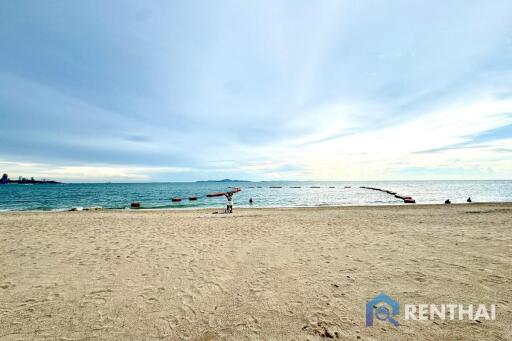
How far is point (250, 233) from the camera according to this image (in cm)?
1315

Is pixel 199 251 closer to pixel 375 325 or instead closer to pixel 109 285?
pixel 109 285
